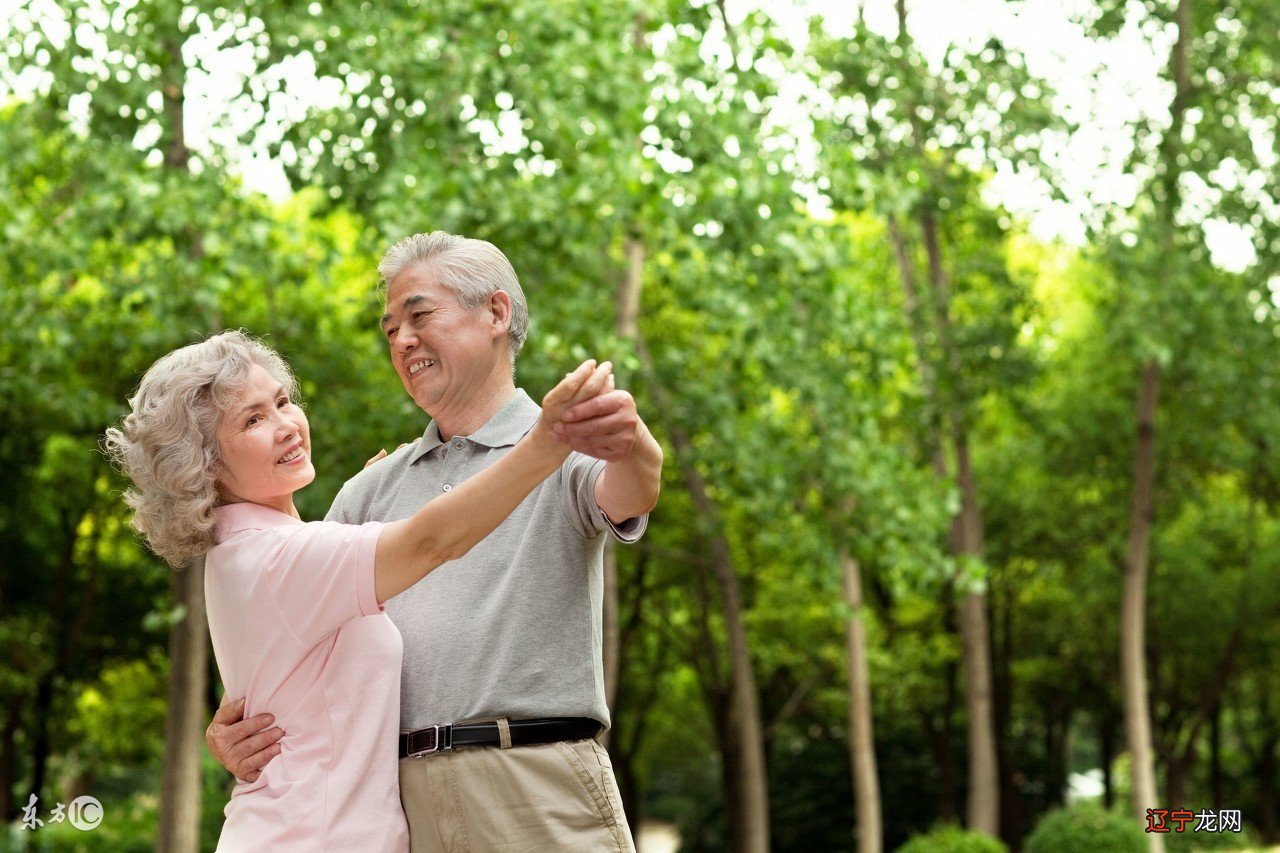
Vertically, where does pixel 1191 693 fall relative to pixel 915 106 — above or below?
below

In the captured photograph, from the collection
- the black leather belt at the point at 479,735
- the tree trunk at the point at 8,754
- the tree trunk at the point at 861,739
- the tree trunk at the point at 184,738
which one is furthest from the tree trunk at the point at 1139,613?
the tree trunk at the point at 8,754

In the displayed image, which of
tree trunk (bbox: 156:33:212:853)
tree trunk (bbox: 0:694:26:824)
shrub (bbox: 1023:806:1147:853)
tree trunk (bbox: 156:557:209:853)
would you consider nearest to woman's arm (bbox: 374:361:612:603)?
tree trunk (bbox: 156:33:212:853)

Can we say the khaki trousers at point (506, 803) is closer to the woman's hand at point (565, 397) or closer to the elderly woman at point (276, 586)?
the elderly woman at point (276, 586)

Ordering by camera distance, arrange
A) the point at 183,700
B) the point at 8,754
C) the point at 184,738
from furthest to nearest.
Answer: the point at 8,754 → the point at 183,700 → the point at 184,738

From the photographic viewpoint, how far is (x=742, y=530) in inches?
829

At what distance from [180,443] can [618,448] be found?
0.82 meters

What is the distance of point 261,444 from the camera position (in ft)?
8.13

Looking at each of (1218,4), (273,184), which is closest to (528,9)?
(273,184)

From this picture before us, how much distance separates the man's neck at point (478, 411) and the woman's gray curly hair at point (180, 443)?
418mm

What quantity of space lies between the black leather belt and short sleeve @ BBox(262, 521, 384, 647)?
278 mm

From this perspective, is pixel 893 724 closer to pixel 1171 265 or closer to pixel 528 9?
pixel 1171 265

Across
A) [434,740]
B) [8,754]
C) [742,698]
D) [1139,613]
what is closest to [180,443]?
[434,740]

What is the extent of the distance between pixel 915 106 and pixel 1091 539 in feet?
27.3

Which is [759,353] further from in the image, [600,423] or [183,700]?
[600,423]
